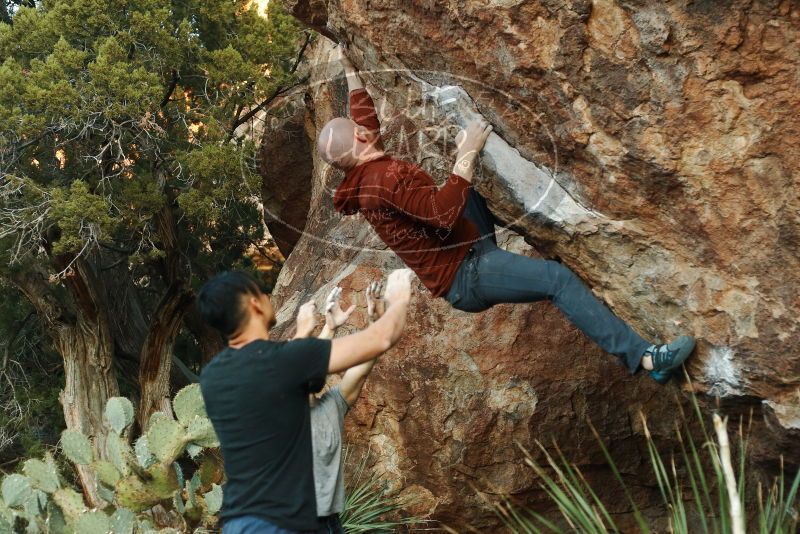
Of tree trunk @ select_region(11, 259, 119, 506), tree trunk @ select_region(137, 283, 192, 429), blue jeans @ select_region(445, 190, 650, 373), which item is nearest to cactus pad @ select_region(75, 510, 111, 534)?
blue jeans @ select_region(445, 190, 650, 373)

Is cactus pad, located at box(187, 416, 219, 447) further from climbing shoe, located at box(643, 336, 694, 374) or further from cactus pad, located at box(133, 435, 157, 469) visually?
climbing shoe, located at box(643, 336, 694, 374)

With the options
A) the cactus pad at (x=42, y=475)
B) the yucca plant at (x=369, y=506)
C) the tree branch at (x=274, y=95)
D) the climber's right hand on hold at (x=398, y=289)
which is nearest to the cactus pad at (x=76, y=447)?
the cactus pad at (x=42, y=475)

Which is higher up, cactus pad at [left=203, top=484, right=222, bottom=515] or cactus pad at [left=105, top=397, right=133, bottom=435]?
cactus pad at [left=105, top=397, right=133, bottom=435]

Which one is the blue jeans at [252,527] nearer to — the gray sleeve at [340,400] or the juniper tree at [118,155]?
the gray sleeve at [340,400]

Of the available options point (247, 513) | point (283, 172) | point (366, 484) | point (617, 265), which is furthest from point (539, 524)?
point (283, 172)

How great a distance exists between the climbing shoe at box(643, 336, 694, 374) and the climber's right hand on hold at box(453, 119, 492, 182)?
1.29 meters

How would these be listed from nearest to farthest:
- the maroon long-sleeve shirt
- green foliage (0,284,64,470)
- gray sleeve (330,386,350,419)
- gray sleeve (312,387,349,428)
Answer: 1. gray sleeve (312,387,349,428)
2. gray sleeve (330,386,350,419)
3. the maroon long-sleeve shirt
4. green foliage (0,284,64,470)

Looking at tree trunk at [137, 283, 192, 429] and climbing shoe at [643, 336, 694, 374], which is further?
tree trunk at [137, 283, 192, 429]

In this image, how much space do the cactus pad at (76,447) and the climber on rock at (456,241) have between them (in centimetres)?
239

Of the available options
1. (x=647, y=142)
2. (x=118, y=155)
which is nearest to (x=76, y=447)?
(x=647, y=142)

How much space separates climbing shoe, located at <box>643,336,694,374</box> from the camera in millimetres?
5242

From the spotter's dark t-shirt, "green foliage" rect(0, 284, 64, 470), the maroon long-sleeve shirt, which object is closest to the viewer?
the spotter's dark t-shirt

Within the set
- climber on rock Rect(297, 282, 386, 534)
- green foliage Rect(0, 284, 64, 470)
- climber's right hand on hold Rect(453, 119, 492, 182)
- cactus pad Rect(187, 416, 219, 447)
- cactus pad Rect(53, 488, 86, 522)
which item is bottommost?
green foliage Rect(0, 284, 64, 470)

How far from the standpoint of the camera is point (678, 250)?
17.7ft
